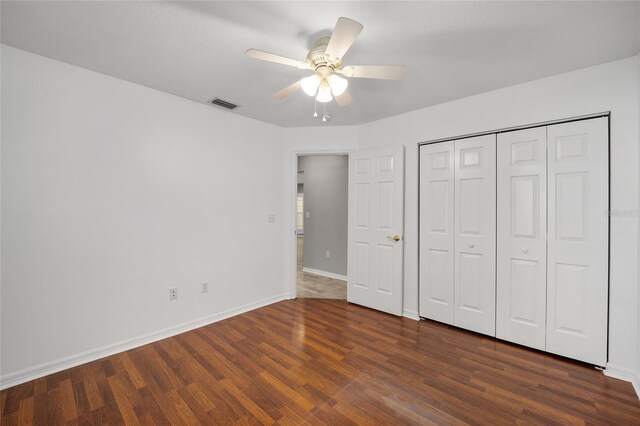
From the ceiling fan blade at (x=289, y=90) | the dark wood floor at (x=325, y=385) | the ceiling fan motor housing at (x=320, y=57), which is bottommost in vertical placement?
the dark wood floor at (x=325, y=385)

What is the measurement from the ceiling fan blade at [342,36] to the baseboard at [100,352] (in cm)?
286

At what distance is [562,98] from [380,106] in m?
1.58

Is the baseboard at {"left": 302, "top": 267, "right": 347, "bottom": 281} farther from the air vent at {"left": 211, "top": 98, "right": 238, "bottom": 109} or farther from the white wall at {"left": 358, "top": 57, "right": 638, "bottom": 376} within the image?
the air vent at {"left": 211, "top": 98, "right": 238, "bottom": 109}

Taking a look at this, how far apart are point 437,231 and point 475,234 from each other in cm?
38

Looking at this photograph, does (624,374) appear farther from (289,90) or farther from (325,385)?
(289,90)

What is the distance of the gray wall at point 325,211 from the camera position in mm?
4984

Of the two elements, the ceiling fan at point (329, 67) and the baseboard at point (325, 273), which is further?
the baseboard at point (325, 273)

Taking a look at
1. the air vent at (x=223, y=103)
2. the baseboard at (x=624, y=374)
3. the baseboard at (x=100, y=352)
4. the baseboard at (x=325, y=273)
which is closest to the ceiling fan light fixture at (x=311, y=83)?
the air vent at (x=223, y=103)

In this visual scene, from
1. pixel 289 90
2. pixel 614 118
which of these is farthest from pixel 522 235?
pixel 289 90

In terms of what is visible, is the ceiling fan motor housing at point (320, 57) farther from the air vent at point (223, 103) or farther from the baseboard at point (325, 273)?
the baseboard at point (325, 273)

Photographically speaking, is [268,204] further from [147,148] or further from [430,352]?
[430,352]

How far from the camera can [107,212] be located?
2385 mm

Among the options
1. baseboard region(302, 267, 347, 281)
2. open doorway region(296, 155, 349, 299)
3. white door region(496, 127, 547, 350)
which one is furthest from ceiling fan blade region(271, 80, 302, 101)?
baseboard region(302, 267, 347, 281)

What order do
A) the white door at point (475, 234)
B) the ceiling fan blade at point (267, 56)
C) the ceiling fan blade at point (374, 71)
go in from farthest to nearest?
1. the white door at point (475, 234)
2. the ceiling fan blade at point (374, 71)
3. the ceiling fan blade at point (267, 56)
